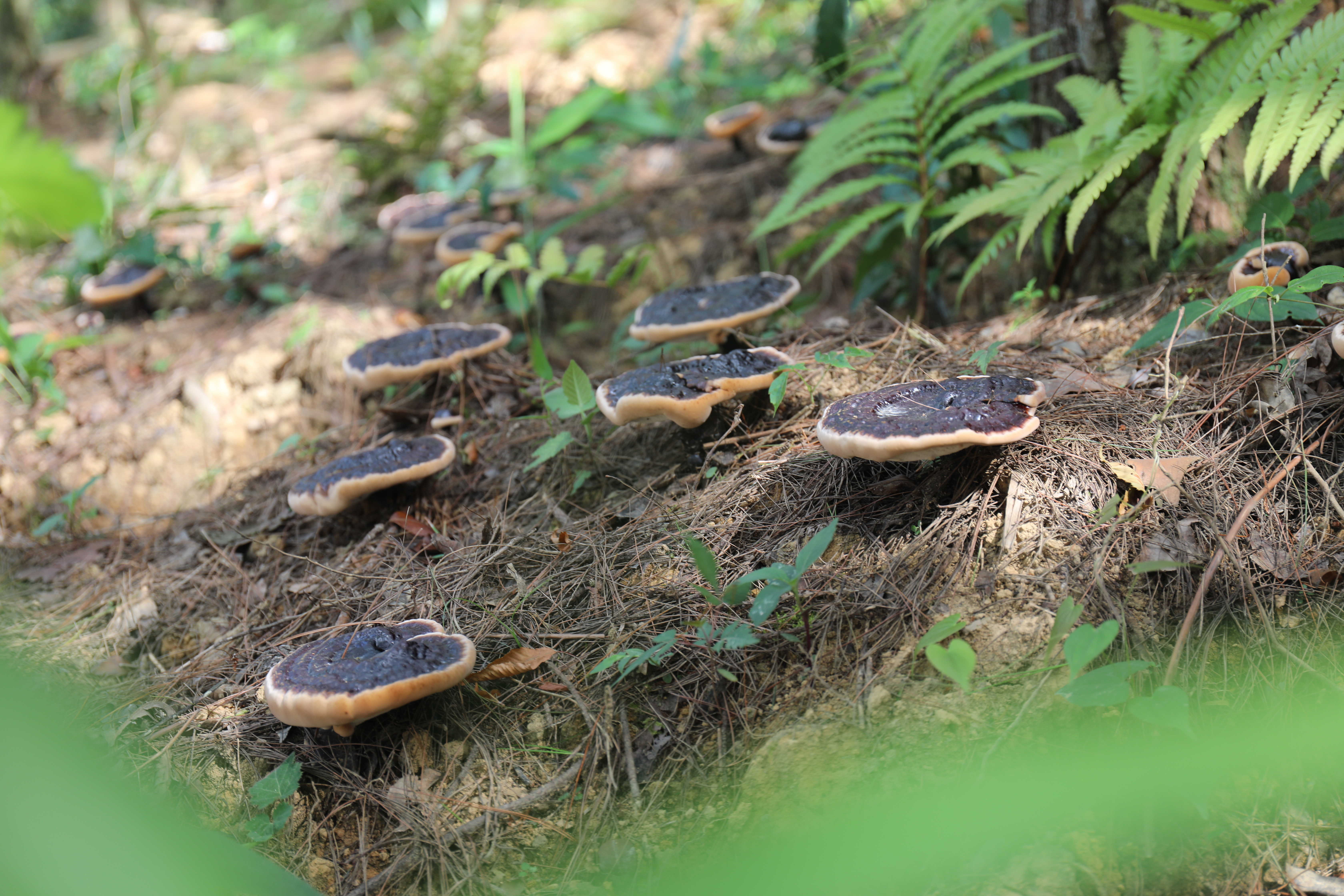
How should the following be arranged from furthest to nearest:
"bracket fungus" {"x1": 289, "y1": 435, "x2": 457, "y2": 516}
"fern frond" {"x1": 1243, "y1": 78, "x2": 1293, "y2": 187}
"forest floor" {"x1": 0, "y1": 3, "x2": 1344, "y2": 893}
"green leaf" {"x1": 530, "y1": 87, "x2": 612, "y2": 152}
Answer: "green leaf" {"x1": 530, "y1": 87, "x2": 612, "y2": 152}
"bracket fungus" {"x1": 289, "y1": 435, "x2": 457, "y2": 516}
"fern frond" {"x1": 1243, "y1": 78, "x2": 1293, "y2": 187}
"forest floor" {"x1": 0, "y1": 3, "x2": 1344, "y2": 893}

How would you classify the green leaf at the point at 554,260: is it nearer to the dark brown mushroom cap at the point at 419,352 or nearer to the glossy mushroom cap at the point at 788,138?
the dark brown mushroom cap at the point at 419,352

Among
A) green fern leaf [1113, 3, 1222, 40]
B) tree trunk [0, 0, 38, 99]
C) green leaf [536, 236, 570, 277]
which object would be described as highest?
tree trunk [0, 0, 38, 99]

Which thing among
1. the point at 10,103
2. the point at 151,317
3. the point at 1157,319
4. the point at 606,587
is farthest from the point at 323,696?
the point at 151,317

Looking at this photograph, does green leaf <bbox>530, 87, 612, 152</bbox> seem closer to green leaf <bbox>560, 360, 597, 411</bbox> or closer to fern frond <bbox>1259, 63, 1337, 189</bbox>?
green leaf <bbox>560, 360, 597, 411</bbox>

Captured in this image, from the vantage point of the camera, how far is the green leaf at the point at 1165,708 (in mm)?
1888

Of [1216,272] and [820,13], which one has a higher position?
[820,13]

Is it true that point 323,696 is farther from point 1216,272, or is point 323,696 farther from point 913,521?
point 1216,272

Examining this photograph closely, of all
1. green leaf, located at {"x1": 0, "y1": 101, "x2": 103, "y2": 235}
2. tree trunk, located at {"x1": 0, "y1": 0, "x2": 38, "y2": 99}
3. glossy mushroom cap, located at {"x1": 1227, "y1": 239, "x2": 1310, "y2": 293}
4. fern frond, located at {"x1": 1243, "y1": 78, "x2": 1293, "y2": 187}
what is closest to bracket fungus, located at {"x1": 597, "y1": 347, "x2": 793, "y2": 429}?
glossy mushroom cap, located at {"x1": 1227, "y1": 239, "x2": 1310, "y2": 293}

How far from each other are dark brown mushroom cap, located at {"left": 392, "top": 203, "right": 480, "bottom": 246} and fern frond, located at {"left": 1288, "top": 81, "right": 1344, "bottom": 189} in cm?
531

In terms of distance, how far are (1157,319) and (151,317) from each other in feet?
24.5

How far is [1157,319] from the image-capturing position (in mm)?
3576

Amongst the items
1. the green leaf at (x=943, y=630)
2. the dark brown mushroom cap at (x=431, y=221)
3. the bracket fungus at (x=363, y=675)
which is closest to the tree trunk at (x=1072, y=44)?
the green leaf at (x=943, y=630)

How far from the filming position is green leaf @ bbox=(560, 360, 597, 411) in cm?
345

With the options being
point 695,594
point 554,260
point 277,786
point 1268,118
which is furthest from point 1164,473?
point 554,260
